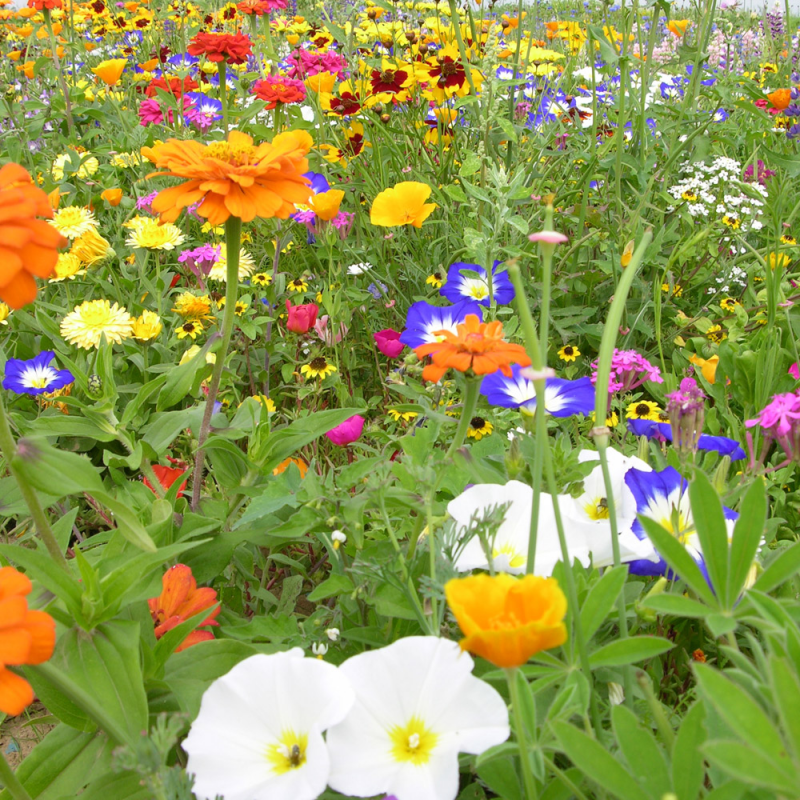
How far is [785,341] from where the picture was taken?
1602mm

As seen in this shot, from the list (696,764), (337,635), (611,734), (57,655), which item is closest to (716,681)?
(696,764)

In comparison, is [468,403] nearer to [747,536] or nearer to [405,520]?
[405,520]

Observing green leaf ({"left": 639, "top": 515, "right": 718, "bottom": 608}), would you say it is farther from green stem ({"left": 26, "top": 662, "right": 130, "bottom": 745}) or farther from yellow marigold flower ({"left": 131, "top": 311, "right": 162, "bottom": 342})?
yellow marigold flower ({"left": 131, "top": 311, "right": 162, "bottom": 342})

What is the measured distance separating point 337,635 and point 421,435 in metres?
0.26

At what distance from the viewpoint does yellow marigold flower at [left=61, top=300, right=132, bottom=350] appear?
4.93 feet

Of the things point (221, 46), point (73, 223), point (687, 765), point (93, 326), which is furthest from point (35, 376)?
point (687, 765)

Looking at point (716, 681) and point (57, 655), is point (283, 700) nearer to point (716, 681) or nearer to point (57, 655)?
point (57, 655)

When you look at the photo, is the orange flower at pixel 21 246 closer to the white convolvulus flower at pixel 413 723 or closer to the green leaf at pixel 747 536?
the white convolvulus flower at pixel 413 723

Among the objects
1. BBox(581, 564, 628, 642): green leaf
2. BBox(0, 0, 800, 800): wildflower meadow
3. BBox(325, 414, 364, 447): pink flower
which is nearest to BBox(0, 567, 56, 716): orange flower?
BBox(0, 0, 800, 800): wildflower meadow

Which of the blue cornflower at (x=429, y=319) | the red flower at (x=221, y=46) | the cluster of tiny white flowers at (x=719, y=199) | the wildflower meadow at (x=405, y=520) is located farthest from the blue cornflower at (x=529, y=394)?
the red flower at (x=221, y=46)

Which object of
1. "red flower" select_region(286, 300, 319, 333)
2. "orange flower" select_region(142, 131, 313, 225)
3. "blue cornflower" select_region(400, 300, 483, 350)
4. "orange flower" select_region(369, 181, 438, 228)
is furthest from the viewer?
"orange flower" select_region(369, 181, 438, 228)

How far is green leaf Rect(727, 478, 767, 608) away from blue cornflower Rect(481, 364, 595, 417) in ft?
1.71

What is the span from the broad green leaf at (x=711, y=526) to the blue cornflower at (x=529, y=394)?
0.52 m

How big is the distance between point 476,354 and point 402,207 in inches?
47.7
